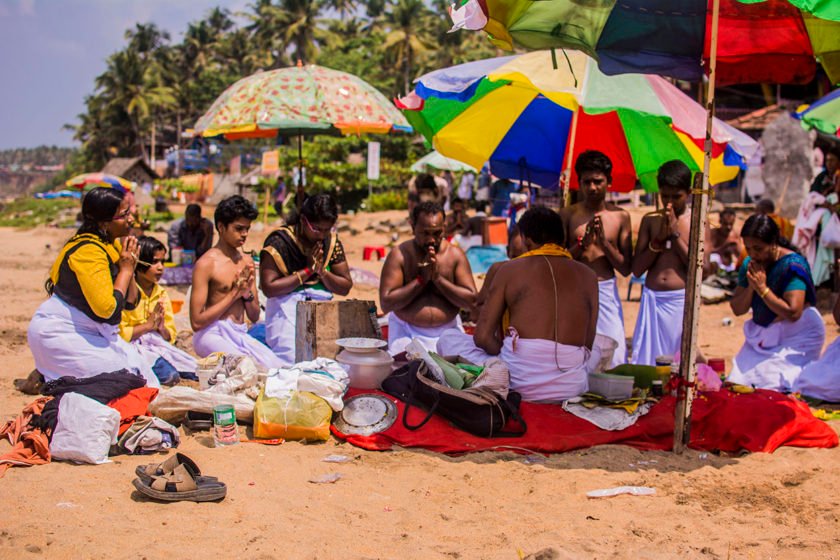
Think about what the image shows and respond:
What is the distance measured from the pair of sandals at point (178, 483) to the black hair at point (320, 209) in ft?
8.39

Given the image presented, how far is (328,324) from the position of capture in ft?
18.3

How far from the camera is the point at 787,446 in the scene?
4.88 metres

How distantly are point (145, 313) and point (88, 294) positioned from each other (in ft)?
4.74

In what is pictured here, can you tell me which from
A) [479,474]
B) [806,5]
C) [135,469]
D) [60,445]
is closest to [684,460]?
[479,474]

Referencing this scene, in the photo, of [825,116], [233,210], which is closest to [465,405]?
[233,210]

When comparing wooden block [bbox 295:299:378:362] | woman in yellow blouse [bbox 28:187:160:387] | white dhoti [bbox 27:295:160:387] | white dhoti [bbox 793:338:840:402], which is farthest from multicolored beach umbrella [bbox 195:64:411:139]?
white dhoti [bbox 793:338:840:402]

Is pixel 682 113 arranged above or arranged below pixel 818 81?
below

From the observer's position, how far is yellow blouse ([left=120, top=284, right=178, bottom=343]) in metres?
5.93

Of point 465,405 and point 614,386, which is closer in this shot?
point 465,405

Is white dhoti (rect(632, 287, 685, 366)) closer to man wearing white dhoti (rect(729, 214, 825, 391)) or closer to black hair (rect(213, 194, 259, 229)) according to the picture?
man wearing white dhoti (rect(729, 214, 825, 391))

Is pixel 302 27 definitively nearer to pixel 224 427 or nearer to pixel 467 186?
pixel 467 186

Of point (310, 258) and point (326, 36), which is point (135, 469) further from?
point (326, 36)

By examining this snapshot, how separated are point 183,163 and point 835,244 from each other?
46.2 metres

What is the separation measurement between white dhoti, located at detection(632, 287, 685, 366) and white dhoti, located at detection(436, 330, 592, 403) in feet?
4.38
